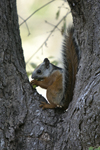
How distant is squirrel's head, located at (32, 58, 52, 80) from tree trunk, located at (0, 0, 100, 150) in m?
0.73

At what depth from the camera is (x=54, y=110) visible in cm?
201

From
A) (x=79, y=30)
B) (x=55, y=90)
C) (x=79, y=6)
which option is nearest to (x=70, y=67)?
(x=55, y=90)

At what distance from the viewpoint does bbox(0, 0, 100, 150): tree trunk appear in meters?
1.51

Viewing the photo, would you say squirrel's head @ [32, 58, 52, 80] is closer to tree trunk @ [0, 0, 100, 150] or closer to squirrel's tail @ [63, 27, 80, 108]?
squirrel's tail @ [63, 27, 80, 108]

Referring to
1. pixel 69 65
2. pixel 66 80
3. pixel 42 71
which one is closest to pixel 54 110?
pixel 66 80

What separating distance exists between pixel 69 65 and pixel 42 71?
0.61 metres

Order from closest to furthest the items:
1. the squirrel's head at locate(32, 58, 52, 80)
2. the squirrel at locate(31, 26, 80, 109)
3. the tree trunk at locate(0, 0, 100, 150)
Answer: the tree trunk at locate(0, 0, 100, 150) < the squirrel at locate(31, 26, 80, 109) < the squirrel's head at locate(32, 58, 52, 80)

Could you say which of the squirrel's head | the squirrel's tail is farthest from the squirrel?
the squirrel's head

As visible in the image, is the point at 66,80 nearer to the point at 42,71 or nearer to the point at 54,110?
the point at 54,110

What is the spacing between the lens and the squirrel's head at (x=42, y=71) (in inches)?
112

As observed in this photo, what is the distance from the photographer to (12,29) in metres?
2.18

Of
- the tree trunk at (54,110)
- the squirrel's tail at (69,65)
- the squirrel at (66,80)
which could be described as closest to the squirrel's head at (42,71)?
the squirrel at (66,80)

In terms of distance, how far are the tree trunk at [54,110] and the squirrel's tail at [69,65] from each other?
11.3 inches

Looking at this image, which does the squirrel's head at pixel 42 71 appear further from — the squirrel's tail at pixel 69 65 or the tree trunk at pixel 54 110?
the tree trunk at pixel 54 110
